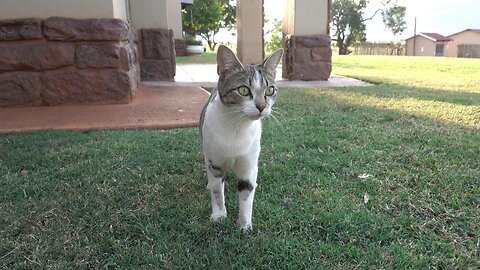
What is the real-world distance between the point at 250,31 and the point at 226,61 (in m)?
8.67

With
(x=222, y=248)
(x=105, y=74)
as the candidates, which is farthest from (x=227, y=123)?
(x=105, y=74)

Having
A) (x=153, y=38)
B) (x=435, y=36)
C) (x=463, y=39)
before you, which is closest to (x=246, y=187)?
(x=153, y=38)

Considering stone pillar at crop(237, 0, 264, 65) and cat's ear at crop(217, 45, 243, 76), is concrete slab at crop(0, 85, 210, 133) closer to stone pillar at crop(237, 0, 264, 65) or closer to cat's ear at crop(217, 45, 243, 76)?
cat's ear at crop(217, 45, 243, 76)

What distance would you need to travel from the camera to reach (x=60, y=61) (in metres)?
4.38

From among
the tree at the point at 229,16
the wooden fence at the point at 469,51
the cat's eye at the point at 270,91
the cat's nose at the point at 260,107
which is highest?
the tree at the point at 229,16

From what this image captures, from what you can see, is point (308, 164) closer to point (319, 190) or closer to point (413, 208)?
point (319, 190)

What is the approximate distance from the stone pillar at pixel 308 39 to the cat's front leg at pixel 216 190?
573 centimetres

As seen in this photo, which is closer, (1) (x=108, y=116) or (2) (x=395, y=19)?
(1) (x=108, y=116)

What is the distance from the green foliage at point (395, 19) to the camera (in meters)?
43.3

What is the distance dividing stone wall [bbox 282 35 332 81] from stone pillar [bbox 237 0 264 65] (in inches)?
105

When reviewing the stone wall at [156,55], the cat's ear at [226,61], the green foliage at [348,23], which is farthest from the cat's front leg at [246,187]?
the green foliage at [348,23]

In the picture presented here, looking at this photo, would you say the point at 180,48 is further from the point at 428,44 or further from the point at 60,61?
the point at 428,44

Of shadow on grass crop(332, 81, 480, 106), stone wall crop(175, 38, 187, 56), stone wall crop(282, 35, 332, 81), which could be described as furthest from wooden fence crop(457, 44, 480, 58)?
shadow on grass crop(332, 81, 480, 106)

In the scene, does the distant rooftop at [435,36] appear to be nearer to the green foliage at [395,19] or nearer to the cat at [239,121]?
the green foliage at [395,19]
